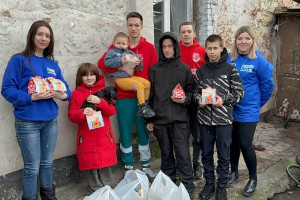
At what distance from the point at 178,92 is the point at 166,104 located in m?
0.22

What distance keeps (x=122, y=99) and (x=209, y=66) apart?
3.78ft

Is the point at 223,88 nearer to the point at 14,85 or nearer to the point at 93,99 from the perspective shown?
the point at 93,99

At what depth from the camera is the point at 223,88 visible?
2.89 meters

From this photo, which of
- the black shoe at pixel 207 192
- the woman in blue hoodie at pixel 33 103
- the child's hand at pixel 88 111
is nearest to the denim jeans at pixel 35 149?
the woman in blue hoodie at pixel 33 103

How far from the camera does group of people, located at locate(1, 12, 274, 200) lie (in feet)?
8.84

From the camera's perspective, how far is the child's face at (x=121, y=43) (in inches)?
126

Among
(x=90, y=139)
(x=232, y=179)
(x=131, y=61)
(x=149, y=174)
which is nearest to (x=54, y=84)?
(x=90, y=139)

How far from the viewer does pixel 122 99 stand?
341cm

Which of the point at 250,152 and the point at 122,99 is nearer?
the point at 250,152

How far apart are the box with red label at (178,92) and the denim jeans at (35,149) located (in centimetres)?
129

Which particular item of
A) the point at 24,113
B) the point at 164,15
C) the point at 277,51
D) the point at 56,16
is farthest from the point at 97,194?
the point at 277,51

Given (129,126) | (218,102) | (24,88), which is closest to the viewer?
(24,88)

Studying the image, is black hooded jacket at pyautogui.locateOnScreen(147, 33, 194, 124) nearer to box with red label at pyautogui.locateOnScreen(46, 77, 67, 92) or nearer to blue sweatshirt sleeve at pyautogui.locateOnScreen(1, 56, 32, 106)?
box with red label at pyautogui.locateOnScreen(46, 77, 67, 92)

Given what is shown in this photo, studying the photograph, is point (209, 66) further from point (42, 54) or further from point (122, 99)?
point (42, 54)
